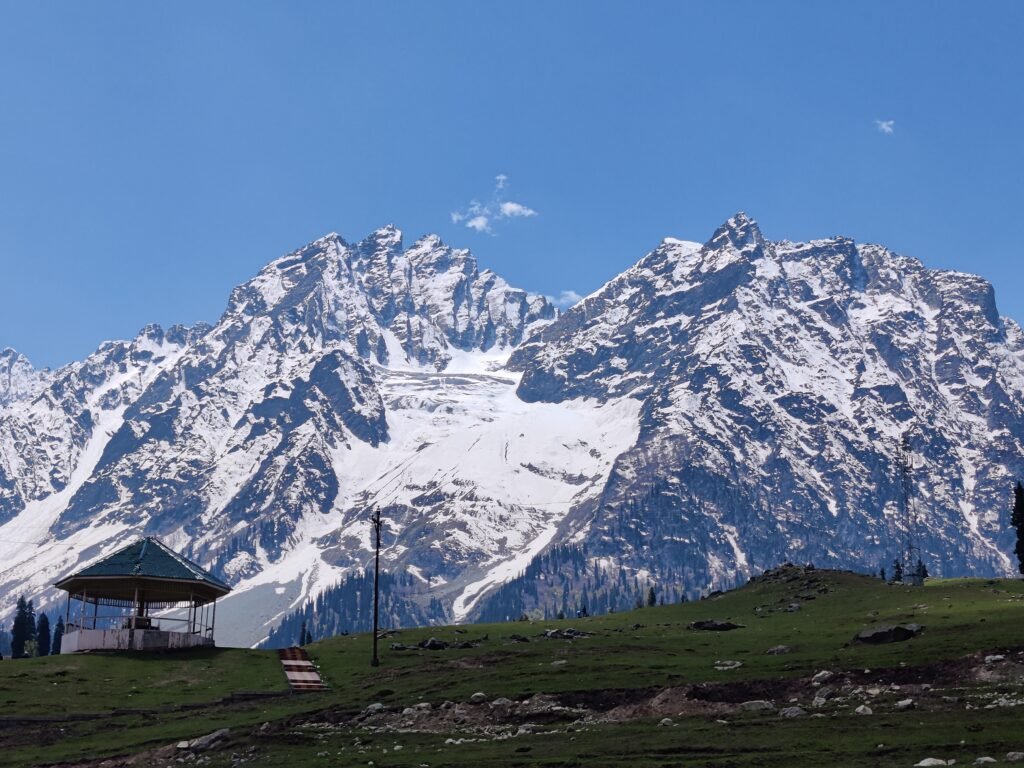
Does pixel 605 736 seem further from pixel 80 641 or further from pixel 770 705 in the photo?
pixel 80 641

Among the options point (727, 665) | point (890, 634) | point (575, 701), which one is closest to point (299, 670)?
point (575, 701)

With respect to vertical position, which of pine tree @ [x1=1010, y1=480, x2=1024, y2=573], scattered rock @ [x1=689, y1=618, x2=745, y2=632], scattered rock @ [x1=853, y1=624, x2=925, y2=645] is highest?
pine tree @ [x1=1010, y1=480, x2=1024, y2=573]

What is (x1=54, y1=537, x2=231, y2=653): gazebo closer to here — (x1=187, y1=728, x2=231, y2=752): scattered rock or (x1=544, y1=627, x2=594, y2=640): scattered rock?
(x1=544, y1=627, x2=594, y2=640): scattered rock

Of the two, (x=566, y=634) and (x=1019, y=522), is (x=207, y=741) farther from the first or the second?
(x=1019, y=522)

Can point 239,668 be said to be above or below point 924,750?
above

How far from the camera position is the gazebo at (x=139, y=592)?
4370 inches

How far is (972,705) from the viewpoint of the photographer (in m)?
59.6

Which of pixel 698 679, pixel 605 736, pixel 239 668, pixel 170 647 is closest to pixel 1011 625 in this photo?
pixel 698 679

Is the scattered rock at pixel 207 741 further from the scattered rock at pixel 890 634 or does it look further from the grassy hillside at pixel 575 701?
the scattered rock at pixel 890 634

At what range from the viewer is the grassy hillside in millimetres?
55531

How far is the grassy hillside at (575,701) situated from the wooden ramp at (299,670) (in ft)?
4.37

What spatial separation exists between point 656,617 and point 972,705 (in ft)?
293

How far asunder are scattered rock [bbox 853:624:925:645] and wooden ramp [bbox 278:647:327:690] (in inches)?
1519

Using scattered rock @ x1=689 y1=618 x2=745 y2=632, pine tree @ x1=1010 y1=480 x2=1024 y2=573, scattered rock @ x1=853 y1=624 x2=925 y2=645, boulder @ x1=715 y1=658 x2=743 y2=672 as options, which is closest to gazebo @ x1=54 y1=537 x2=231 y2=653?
scattered rock @ x1=689 y1=618 x2=745 y2=632
